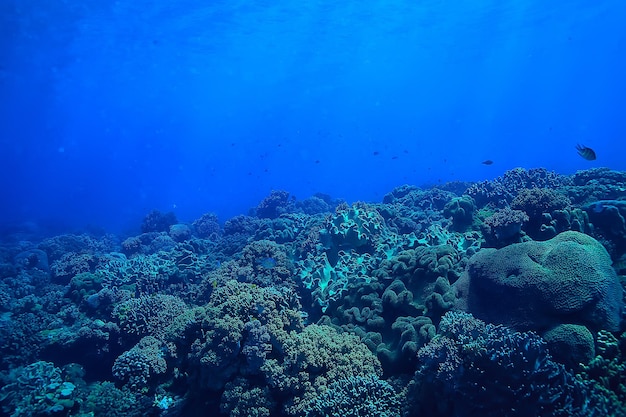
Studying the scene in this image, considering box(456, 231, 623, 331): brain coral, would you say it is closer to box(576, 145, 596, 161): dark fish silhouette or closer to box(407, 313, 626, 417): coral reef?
box(407, 313, 626, 417): coral reef

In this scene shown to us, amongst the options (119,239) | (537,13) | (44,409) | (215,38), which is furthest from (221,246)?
(537,13)

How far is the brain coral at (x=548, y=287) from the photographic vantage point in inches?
192

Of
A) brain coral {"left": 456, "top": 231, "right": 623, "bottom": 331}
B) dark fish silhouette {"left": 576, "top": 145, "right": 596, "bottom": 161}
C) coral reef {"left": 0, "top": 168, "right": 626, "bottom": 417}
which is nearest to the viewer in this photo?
coral reef {"left": 0, "top": 168, "right": 626, "bottom": 417}

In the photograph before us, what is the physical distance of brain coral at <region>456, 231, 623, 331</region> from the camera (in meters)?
4.88

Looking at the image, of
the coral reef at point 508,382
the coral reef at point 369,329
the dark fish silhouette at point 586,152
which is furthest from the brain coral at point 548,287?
the dark fish silhouette at point 586,152

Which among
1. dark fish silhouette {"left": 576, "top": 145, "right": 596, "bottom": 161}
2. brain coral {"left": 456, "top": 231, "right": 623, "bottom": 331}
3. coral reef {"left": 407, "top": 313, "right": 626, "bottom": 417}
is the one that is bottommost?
coral reef {"left": 407, "top": 313, "right": 626, "bottom": 417}

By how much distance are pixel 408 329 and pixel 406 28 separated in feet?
192

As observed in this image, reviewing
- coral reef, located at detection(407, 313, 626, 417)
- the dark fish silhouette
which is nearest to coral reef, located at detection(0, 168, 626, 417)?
coral reef, located at detection(407, 313, 626, 417)

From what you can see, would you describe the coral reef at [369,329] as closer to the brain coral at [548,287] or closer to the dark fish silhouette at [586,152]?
the brain coral at [548,287]

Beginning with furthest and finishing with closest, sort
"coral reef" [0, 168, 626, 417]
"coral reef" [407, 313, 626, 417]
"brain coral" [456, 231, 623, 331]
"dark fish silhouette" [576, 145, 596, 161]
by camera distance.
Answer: "dark fish silhouette" [576, 145, 596, 161] < "brain coral" [456, 231, 623, 331] < "coral reef" [0, 168, 626, 417] < "coral reef" [407, 313, 626, 417]

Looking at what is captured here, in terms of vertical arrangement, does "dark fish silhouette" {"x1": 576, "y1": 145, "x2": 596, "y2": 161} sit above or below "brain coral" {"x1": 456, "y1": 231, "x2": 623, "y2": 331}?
above

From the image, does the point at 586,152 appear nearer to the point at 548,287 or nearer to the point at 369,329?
the point at 548,287

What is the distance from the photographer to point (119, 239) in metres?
29.1

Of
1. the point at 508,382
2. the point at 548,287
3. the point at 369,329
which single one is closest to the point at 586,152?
the point at 548,287
